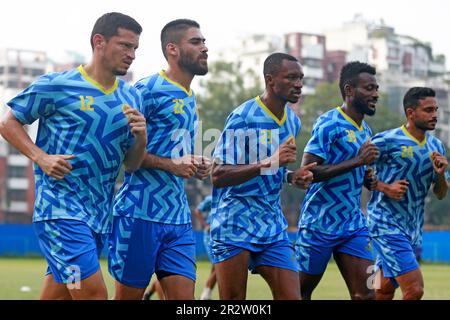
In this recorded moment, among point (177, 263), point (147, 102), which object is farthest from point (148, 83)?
point (177, 263)

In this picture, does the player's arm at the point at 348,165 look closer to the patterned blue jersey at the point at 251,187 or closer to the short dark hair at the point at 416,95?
the patterned blue jersey at the point at 251,187

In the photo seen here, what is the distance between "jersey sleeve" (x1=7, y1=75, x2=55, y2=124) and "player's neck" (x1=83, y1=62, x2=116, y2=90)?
36cm

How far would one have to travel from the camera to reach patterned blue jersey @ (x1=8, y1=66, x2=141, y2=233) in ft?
22.7

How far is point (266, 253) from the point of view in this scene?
26.3 feet

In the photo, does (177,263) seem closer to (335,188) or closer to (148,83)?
(148,83)

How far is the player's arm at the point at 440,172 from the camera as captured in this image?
995cm

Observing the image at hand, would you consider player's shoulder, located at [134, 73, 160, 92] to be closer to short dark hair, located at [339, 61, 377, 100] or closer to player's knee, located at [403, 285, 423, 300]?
short dark hair, located at [339, 61, 377, 100]

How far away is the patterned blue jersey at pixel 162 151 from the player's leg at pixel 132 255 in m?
0.09

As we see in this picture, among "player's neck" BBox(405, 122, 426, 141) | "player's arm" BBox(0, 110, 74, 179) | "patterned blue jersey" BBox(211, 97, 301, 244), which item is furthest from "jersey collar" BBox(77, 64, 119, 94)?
"player's neck" BBox(405, 122, 426, 141)

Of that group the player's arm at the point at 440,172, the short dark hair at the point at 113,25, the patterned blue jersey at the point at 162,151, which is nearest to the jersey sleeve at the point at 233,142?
the patterned blue jersey at the point at 162,151

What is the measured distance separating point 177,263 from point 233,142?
1218 millimetres

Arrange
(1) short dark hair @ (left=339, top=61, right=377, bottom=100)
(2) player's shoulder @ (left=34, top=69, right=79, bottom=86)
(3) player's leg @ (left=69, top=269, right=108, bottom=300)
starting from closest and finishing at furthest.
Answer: (3) player's leg @ (left=69, top=269, right=108, bottom=300) < (2) player's shoulder @ (left=34, top=69, right=79, bottom=86) < (1) short dark hair @ (left=339, top=61, right=377, bottom=100)

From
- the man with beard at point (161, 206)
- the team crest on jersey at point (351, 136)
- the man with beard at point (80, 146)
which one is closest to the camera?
the man with beard at point (80, 146)

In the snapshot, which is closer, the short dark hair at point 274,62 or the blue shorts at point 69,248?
the blue shorts at point 69,248
